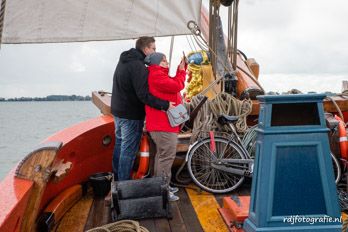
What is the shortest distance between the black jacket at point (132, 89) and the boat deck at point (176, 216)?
2.90ft

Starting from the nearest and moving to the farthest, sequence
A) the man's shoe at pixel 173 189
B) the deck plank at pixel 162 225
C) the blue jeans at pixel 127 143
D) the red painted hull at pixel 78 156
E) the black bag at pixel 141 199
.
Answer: the red painted hull at pixel 78 156
the deck plank at pixel 162 225
the black bag at pixel 141 199
the blue jeans at pixel 127 143
the man's shoe at pixel 173 189

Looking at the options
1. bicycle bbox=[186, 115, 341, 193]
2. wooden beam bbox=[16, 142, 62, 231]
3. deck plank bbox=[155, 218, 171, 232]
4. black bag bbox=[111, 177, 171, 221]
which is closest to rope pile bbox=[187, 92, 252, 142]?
bicycle bbox=[186, 115, 341, 193]

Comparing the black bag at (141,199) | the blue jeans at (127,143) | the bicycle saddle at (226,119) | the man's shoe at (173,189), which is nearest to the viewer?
the black bag at (141,199)

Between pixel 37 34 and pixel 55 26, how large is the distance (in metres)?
0.20

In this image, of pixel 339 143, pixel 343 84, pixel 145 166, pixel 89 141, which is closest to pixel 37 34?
pixel 89 141

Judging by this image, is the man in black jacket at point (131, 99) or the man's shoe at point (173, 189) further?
the man's shoe at point (173, 189)

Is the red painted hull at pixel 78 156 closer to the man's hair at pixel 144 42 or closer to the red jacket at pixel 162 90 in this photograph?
the red jacket at pixel 162 90

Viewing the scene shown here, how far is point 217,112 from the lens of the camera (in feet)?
16.7

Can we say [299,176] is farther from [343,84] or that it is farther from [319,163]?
[343,84]

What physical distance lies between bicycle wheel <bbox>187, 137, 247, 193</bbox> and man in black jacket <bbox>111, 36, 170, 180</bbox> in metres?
0.69

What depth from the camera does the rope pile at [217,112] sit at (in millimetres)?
4949

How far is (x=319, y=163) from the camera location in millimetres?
2752

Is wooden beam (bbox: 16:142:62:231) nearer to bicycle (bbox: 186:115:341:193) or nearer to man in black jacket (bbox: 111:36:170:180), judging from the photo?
man in black jacket (bbox: 111:36:170:180)

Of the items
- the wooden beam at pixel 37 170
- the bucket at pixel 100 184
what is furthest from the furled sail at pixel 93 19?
the wooden beam at pixel 37 170
